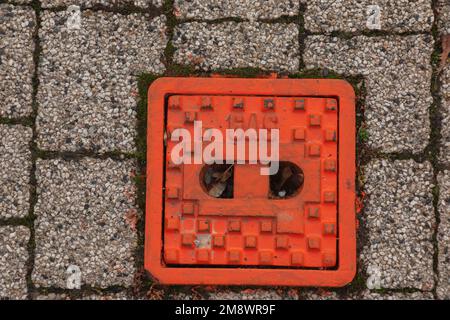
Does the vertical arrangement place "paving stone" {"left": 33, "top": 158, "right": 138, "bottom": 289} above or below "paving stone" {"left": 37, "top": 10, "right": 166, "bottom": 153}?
below

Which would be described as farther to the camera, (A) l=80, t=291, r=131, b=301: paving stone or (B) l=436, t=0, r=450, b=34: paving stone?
(B) l=436, t=0, r=450, b=34: paving stone

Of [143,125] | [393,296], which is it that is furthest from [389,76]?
[143,125]

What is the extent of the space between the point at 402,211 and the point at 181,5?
1.37 metres

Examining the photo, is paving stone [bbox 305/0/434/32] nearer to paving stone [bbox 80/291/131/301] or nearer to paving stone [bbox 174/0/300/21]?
paving stone [bbox 174/0/300/21]

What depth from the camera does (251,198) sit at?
2521 mm

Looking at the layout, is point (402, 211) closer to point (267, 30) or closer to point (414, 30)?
point (414, 30)

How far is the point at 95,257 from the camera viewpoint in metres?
2.59

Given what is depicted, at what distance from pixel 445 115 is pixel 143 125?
53.7 inches

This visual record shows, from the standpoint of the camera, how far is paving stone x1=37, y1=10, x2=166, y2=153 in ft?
8.61

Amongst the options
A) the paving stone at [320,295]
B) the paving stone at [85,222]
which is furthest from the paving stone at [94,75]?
the paving stone at [320,295]

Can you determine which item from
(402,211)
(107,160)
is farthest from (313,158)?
(107,160)

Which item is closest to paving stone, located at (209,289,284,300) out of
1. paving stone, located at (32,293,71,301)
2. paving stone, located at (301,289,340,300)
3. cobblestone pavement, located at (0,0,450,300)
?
cobblestone pavement, located at (0,0,450,300)

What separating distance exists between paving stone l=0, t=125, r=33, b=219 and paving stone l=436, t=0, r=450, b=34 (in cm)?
193
